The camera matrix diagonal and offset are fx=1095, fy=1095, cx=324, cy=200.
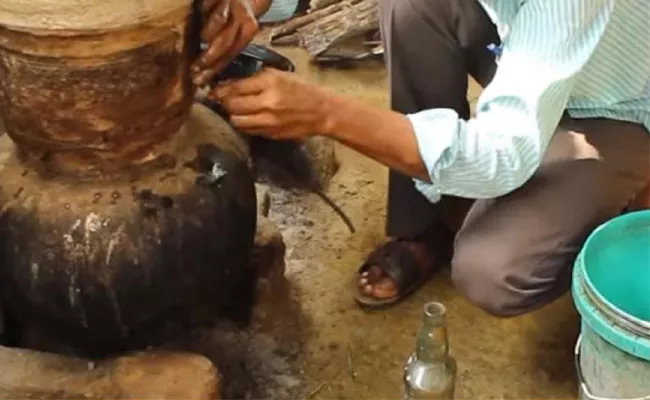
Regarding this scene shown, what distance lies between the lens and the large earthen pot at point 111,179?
1476 mm

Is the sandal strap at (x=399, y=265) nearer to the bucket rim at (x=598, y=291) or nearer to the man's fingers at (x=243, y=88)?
the bucket rim at (x=598, y=291)

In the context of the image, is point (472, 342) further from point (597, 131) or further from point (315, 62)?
point (315, 62)

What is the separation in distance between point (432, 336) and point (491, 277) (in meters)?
0.19

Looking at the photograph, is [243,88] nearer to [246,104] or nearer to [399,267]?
[246,104]

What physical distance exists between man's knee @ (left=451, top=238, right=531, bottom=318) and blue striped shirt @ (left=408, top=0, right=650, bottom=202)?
0.18m

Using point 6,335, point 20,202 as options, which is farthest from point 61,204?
point 6,335

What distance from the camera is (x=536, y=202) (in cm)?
186

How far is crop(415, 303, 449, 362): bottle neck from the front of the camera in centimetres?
171

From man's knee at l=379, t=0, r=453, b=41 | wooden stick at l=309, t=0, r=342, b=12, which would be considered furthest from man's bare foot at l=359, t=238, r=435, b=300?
wooden stick at l=309, t=0, r=342, b=12

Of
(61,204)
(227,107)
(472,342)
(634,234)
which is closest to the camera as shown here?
(227,107)

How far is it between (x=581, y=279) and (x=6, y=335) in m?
0.97

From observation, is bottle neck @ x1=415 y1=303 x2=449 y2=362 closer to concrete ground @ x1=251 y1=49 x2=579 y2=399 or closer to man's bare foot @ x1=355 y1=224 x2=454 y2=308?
concrete ground @ x1=251 y1=49 x2=579 y2=399

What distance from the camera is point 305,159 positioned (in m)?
2.49

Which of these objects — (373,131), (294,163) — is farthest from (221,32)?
(294,163)
